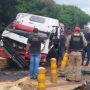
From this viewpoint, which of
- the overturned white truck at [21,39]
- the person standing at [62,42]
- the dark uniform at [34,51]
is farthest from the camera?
the person standing at [62,42]

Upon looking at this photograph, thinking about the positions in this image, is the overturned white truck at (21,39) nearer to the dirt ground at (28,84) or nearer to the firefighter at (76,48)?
the dirt ground at (28,84)

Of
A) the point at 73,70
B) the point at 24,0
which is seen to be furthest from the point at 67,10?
the point at 73,70

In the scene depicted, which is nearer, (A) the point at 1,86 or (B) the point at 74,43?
(A) the point at 1,86

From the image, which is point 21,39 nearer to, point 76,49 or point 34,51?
point 34,51

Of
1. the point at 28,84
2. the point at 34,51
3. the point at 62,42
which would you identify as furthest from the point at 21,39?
the point at 28,84

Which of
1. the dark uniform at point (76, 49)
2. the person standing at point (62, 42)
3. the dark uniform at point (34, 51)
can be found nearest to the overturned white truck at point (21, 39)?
the person standing at point (62, 42)

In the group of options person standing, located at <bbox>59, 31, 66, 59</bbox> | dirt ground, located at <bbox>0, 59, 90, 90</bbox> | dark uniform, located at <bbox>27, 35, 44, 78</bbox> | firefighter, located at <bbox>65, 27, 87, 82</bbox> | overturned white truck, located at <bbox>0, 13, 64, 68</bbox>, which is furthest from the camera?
person standing, located at <bbox>59, 31, 66, 59</bbox>

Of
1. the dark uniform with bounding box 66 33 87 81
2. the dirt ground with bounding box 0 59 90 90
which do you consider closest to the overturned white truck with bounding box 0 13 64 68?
the dirt ground with bounding box 0 59 90 90

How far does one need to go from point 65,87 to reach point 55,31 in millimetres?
5283

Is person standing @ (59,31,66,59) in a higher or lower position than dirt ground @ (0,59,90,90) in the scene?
higher

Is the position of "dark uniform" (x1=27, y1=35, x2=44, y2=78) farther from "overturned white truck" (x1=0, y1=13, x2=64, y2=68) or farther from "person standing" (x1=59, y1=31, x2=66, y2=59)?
"person standing" (x1=59, y1=31, x2=66, y2=59)

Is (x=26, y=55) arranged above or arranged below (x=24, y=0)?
below

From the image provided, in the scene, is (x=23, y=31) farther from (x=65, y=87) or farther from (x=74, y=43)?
(x=65, y=87)

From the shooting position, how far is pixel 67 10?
63344 millimetres
